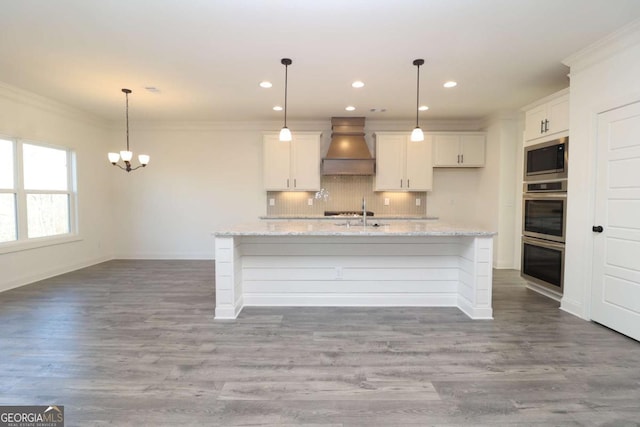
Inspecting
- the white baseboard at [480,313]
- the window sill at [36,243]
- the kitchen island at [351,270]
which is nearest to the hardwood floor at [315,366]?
the white baseboard at [480,313]

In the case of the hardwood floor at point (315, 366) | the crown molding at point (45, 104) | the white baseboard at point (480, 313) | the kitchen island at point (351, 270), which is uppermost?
the crown molding at point (45, 104)

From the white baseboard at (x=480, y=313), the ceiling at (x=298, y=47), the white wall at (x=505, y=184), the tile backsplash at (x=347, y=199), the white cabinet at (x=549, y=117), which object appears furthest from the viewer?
the tile backsplash at (x=347, y=199)

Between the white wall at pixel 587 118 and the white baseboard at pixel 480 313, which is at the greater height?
the white wall at pixel 587 118

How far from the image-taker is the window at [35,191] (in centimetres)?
432

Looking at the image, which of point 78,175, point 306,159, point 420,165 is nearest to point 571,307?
point 420,165

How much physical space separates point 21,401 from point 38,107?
14.7 feet

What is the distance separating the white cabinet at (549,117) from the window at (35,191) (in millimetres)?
6930

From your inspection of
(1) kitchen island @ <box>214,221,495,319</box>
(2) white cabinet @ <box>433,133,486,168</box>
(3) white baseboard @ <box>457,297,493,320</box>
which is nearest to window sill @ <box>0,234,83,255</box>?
(1) kitchen island @ <box>214,221,495,319</box>

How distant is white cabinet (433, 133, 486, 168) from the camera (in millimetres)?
5723

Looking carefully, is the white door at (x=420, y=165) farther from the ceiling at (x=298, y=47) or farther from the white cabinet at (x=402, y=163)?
the ceiling at (x=298, y=47)

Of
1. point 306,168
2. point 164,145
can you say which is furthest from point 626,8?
point 164,145

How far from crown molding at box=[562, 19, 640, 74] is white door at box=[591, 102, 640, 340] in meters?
0.54

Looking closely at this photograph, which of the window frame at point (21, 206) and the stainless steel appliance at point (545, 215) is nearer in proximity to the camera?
the stainless steel appliance at point (545, 215)

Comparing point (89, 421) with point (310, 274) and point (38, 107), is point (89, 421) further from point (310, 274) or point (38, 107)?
point (38, 107)
